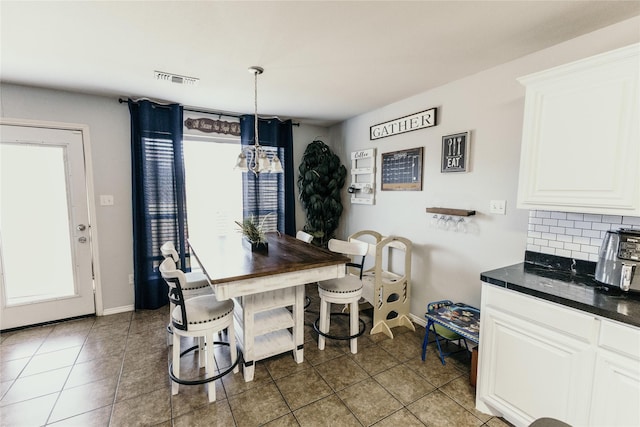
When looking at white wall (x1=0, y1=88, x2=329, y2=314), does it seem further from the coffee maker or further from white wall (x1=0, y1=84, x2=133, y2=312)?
the coffee maker

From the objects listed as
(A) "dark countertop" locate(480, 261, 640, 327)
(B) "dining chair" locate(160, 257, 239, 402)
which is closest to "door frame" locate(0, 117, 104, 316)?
(B) "dining chair" locate(160, 257, 239, 402)

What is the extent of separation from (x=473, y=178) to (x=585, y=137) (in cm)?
91

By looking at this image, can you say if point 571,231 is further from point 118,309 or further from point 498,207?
point 118,309

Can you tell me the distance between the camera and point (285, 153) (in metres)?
4.04

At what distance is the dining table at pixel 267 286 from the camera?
1853mm

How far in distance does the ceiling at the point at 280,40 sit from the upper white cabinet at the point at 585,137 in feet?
1.19

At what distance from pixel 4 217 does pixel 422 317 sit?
425 centimetres

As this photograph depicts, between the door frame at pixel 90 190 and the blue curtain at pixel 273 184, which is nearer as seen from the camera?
the door frame at pixel 90 190

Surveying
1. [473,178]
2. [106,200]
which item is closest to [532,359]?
[473,178]

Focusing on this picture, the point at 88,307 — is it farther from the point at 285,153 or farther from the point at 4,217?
the point at 285,153

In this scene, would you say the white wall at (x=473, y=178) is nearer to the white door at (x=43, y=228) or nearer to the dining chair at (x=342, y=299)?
the dining chair at (x=342, y=299)

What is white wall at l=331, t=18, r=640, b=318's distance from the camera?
6.82ft

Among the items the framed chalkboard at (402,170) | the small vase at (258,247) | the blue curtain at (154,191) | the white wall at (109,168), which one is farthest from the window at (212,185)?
the framed chalkboard at (402,170)

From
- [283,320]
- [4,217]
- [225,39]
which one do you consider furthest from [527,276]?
[4,217]
